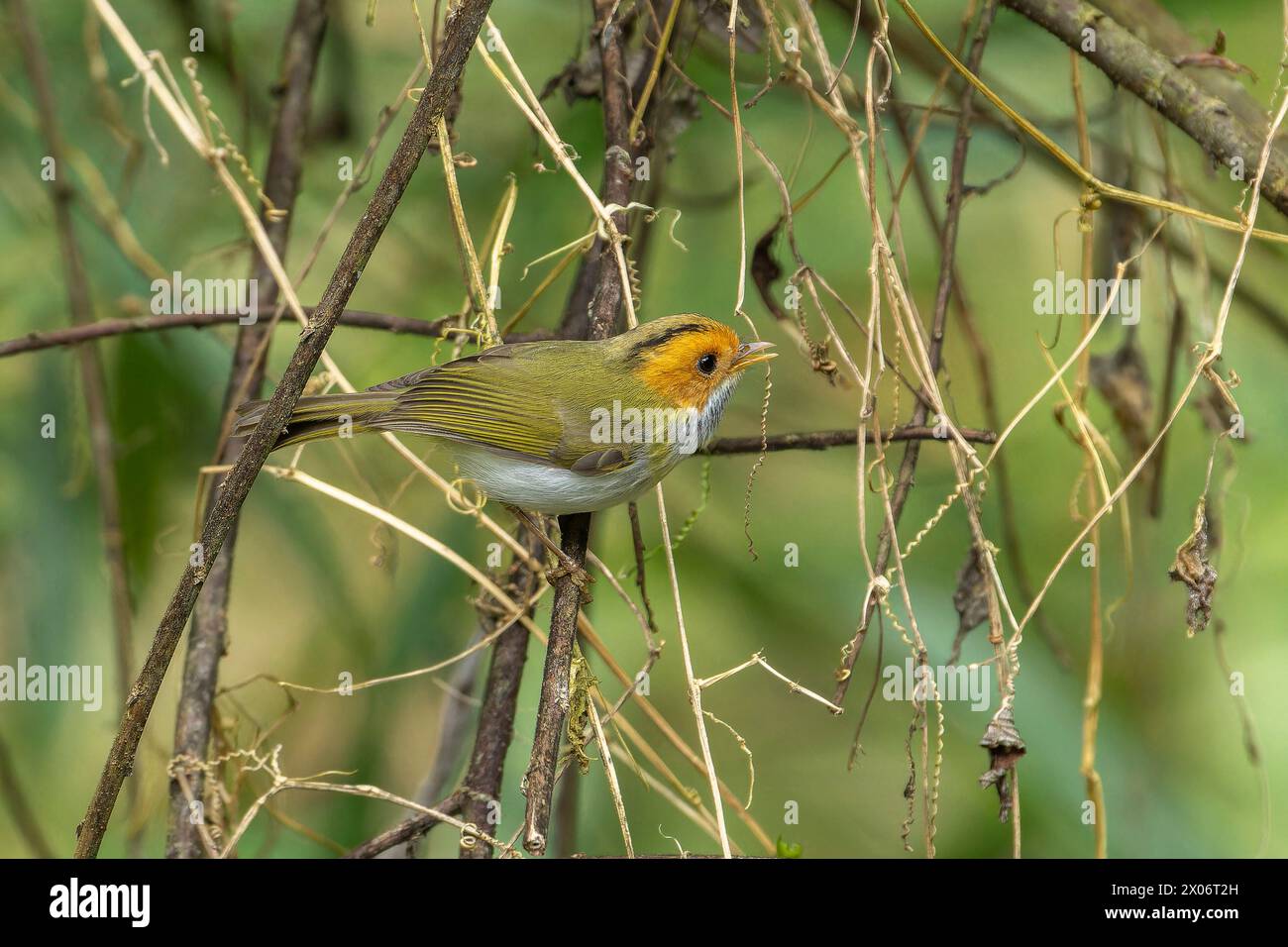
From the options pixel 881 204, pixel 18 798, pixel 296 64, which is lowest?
pixel 18 798

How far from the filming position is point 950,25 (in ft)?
13.2

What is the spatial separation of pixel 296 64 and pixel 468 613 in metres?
1.91

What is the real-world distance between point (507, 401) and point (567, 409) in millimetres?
169

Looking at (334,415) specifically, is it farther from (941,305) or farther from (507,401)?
(941,305)

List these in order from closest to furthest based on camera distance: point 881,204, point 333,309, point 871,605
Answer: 1. point 333,309
2. point 871,605
3. point 881,204

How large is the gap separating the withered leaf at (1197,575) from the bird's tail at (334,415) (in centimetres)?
200

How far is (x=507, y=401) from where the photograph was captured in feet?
10.5

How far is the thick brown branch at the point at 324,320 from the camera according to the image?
199 cm

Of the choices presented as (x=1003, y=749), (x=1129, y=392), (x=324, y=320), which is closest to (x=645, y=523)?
(x=1129, y=392)

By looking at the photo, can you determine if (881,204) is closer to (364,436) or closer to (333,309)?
(364,436)

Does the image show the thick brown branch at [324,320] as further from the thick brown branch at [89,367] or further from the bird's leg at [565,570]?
the thick brown branch at [89,367]

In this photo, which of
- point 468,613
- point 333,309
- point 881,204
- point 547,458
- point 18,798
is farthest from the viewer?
point 881,204

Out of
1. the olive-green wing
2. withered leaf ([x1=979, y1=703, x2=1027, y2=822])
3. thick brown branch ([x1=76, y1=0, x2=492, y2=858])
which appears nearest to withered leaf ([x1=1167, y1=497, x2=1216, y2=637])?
withered leaf ([x1=979, y1=703, x2=1027, y2=822])

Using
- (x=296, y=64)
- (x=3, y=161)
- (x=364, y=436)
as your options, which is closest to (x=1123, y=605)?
(x=364, y=436)
